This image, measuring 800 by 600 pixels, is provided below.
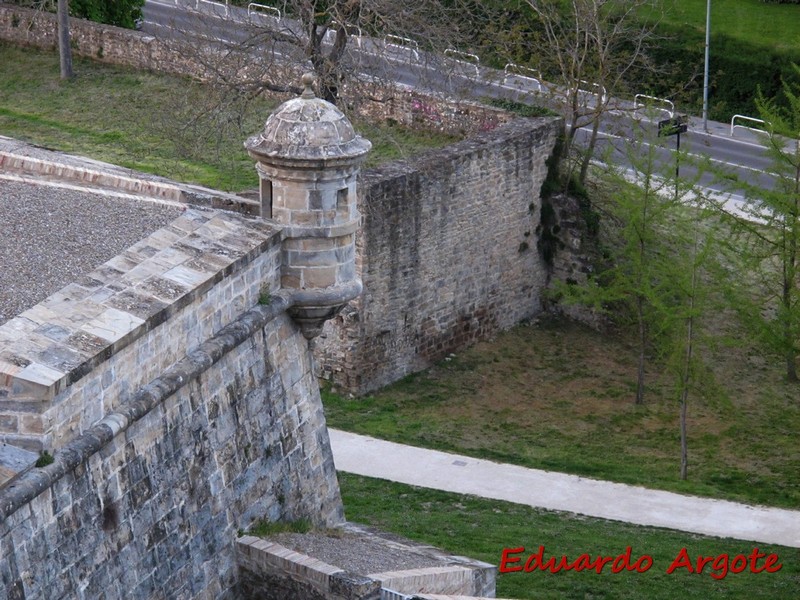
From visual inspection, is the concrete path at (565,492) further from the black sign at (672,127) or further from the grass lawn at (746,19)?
the grass lawn at (746,19)

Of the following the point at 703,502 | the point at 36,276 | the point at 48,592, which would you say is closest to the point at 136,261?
the point at 36,276

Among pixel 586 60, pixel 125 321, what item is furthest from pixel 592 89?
pixel 125 321

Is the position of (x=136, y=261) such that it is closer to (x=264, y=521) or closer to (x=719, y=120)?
(x=264, y=521)

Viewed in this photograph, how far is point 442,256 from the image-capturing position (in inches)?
1032

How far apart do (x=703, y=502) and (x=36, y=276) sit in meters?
10.4

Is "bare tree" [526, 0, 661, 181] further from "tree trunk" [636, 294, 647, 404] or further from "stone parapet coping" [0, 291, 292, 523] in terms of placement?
"stone parapet coping" [0, 291, 292, 523]

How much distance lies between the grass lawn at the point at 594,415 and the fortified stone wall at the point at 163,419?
6.89m

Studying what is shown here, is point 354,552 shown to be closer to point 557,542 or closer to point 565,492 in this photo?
point 557,542

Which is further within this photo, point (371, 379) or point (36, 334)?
point (371, 379)

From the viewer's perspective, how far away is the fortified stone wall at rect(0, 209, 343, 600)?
12.7 metres

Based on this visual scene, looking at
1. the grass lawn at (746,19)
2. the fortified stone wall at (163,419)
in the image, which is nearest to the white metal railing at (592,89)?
the grass lawn at (746,19)

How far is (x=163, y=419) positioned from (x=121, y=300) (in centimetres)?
100

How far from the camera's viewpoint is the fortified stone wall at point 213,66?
26.4 metres

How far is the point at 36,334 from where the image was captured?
13172mm
